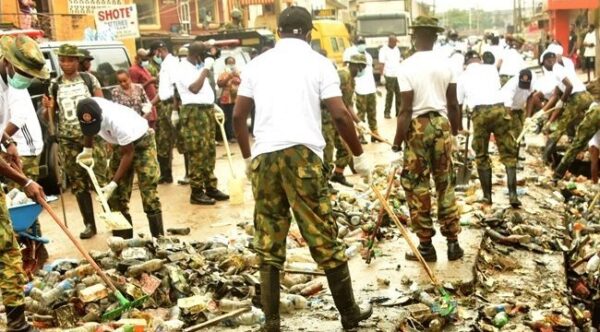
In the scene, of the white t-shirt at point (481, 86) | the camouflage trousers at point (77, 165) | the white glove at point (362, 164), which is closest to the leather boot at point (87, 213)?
the camouflage trousers at point (77, 165)

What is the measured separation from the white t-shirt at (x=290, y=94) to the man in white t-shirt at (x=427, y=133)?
165 cm

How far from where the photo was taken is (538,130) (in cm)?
1352

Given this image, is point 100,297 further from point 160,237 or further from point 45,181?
point 45,181

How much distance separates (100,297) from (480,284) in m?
3.04

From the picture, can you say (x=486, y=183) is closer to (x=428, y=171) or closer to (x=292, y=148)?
(x=428, y=171)

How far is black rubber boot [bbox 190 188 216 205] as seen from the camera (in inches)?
338

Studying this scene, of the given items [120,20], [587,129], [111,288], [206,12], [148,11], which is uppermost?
[206,12]

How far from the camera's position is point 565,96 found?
31.8 ft

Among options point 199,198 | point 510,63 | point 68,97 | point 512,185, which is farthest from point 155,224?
point 510,63

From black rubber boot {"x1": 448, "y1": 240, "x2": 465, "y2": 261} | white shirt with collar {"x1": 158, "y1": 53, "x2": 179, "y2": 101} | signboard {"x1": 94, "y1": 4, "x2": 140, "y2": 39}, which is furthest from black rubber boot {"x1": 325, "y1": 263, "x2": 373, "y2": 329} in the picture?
signboard {"x1": 94, "y1": 4, "x2": 140, "y2": 39}

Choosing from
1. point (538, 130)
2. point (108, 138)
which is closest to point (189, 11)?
point (538, 130)

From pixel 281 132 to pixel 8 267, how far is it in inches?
73.6

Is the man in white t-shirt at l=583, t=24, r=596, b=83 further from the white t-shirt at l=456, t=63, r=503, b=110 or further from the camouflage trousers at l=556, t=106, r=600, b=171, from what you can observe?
the white t-shirt at l=456, t=63, r=503, b=110

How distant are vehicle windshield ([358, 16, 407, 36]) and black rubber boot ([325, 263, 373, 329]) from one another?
77.3 ft
